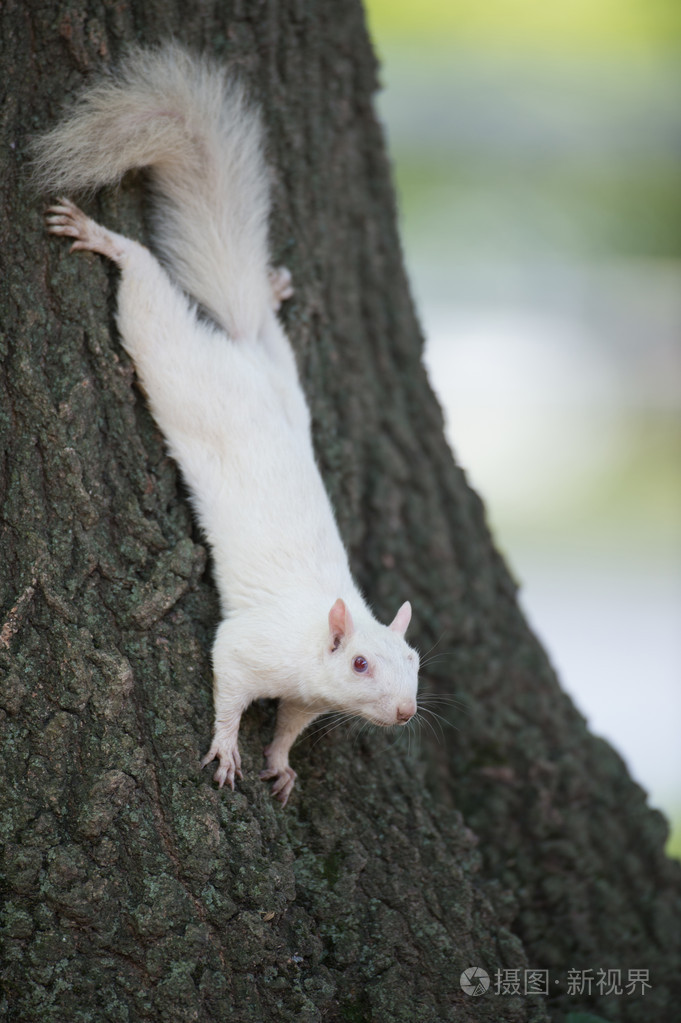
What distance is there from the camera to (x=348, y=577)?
7.76 ft

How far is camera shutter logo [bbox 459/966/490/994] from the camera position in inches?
81.2

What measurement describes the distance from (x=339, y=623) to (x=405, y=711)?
25 centimetres

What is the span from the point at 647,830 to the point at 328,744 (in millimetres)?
1149

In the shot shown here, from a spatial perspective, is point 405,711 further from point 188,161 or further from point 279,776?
point 188,161

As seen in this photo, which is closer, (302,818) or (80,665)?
(80,665)

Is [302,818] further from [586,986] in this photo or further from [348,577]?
[586,986]

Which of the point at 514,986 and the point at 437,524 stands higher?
the point at 437,524

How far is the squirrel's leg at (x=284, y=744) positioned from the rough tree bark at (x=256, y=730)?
36mm

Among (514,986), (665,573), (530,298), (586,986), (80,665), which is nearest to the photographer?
(80,665)

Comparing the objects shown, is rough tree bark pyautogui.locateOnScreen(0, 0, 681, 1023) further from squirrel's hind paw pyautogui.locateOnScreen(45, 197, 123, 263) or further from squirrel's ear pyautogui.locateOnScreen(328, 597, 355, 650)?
squirrel's ear pyautogui.locateOnScreen(328, 597, 355, 650)

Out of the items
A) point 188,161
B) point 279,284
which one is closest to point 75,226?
point 188,161

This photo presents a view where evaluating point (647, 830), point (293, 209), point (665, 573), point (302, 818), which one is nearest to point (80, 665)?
point (302, 818)

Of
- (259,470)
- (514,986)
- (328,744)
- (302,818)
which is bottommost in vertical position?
(514,986)

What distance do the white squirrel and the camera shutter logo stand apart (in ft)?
1.81
